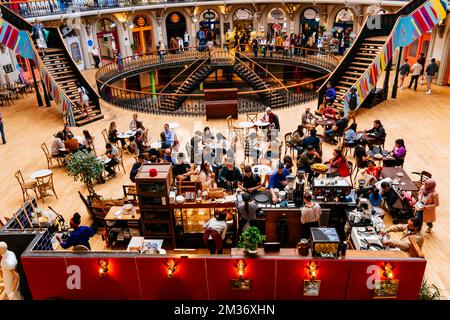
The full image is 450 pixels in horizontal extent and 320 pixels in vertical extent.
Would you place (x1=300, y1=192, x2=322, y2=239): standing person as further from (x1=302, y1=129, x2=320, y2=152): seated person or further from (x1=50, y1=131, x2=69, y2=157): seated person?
(x1=50, y1=131, x2=69, y2=157): seated person

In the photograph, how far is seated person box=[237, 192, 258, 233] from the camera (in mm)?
7023

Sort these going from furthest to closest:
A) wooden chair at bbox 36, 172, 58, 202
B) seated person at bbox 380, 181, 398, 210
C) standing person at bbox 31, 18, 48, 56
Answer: standing person at bbox 31, 18, 48, 56, wooden chair at bbox 36, 172, 58, 202, seated person at bbox 380, 181, 398, 210

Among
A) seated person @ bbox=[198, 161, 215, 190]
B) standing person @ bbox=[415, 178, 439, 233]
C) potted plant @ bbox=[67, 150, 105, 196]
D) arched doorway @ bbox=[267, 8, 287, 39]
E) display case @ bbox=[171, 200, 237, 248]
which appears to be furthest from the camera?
arched doorway @ bbox=[267, 8, 287, 39]

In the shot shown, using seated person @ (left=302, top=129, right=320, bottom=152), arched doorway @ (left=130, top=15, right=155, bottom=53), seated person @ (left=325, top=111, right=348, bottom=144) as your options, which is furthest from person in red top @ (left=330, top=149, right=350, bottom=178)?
arched doorway @ (left=130, top=15, right=155, bottom=53)

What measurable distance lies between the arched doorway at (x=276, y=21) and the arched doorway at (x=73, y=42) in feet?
37.2

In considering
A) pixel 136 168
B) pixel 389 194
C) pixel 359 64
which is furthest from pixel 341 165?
pixel 359 64

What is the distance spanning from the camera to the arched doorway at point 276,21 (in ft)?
78.9

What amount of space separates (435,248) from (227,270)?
413 cm

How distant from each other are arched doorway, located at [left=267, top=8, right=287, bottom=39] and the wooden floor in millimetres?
10519

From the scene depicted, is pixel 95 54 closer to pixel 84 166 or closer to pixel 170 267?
pixel 84 166

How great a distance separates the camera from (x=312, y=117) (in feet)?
38.9

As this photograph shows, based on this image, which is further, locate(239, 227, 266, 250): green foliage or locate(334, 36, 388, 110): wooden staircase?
locate(334, 36, 388, 110): wooden staircase

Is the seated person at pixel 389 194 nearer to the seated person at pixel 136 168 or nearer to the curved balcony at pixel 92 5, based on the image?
the seated person at pixel 136 168
